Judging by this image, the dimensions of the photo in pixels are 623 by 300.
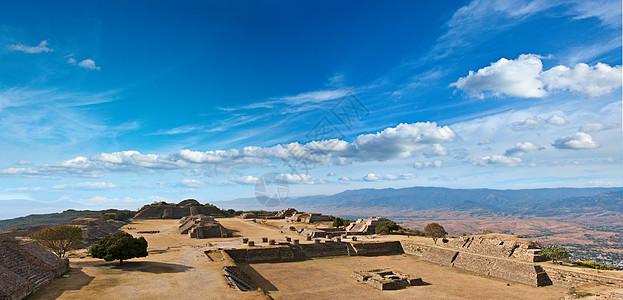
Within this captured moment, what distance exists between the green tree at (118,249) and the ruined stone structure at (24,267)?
9.07 ft

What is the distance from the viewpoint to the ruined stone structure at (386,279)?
97.5 ft

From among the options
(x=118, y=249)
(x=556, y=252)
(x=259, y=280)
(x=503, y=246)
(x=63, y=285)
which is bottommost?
(x=556, y=252)

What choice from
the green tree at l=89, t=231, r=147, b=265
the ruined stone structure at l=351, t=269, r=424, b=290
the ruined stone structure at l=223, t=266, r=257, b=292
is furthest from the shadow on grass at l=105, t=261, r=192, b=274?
the ruined stone structure at l=351, t=269, r=424, b=290

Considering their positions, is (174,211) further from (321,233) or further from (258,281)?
(258,281)

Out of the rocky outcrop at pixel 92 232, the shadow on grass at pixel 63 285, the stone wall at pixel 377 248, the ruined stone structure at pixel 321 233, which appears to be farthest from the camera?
the ruined stone structure at pixel 321 233

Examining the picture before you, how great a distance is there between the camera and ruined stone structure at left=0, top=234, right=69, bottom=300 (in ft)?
60.6

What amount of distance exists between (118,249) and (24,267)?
284 inches

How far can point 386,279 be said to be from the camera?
30562 mm

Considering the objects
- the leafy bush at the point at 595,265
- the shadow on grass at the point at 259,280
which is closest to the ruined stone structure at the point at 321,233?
the shadow on grass at the point at 259,280

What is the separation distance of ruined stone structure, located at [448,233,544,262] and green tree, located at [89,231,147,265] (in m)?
39.8

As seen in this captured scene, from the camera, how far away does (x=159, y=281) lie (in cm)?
2445

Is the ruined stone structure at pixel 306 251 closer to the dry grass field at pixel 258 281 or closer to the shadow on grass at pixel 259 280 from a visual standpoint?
the dry grass field at pixel 258 281

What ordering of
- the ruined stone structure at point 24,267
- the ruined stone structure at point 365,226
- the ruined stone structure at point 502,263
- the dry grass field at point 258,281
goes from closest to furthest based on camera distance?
the ruined stone structure at point 24,267
the dry grass field at point 258,281
the ruined stone structure at point 502,263
the ruined stone structure at point 365,226

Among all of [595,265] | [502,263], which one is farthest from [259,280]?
[595,265]
